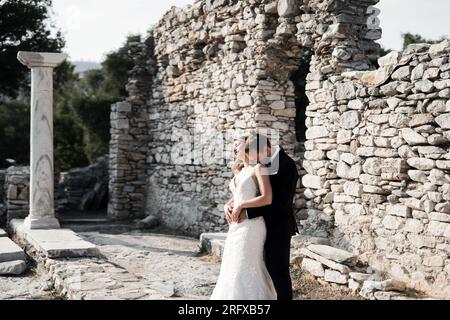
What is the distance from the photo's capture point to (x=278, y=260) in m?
5.08

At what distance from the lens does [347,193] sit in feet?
24.8

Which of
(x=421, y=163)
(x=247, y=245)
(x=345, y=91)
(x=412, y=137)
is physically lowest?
(x=247, y=245)

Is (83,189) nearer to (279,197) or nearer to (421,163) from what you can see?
(421,163)

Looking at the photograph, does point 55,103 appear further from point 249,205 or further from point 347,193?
point 249,205

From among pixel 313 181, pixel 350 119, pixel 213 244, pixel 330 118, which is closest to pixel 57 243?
pixel 213 244

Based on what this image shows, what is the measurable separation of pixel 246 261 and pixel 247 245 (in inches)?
5.7

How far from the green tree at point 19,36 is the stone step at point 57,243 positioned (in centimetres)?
915

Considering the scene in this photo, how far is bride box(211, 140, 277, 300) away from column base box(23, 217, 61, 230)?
5.74 meters

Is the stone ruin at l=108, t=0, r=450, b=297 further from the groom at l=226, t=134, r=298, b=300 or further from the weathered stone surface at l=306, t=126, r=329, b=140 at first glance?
the groom at l=226, t=134, r=298, b=300

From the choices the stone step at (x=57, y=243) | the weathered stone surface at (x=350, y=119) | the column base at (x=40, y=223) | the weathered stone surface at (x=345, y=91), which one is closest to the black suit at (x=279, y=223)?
the weathered stone surface at (x=350, y=119)

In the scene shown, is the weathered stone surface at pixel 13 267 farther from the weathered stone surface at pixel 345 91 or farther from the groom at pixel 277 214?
the weathered stone surface at pixel 345 91
